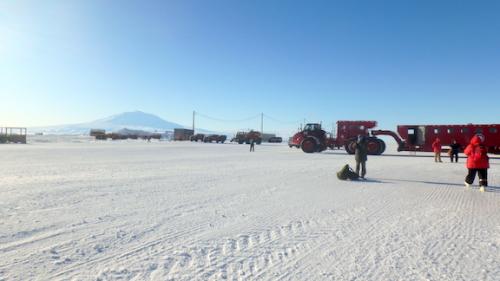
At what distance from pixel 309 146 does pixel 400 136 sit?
21.0ft

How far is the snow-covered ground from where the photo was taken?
376cm

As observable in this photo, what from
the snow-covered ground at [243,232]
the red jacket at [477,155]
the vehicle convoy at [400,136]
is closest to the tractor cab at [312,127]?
the vehicle convoy at [400,136]

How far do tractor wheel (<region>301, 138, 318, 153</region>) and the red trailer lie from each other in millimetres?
4384

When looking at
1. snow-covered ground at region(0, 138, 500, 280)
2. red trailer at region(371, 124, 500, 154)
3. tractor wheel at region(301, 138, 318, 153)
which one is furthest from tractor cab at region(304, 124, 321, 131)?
snow-covered ground at region(0, 138, 500, 280)

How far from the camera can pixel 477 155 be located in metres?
9.43

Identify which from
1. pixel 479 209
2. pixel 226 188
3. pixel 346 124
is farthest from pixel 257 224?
pixel 346 124

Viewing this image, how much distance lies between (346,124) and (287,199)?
21.2 m

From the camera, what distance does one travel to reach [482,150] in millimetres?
9398

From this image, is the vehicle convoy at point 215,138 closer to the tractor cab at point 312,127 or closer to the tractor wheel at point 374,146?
the tractor cab at point 312,127

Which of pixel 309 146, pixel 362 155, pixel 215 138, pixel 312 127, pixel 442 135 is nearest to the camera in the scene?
pixel 362 155

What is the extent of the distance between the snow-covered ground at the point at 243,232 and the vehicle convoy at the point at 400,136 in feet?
55.7

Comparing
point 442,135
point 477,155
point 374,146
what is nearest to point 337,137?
point 374,146

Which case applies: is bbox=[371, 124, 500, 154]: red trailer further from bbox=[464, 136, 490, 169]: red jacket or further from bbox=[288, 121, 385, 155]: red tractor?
bbox=[464, 136, 490, 169]: red jacket

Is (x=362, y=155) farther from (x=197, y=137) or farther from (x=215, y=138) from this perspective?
(x=197, y=137)
